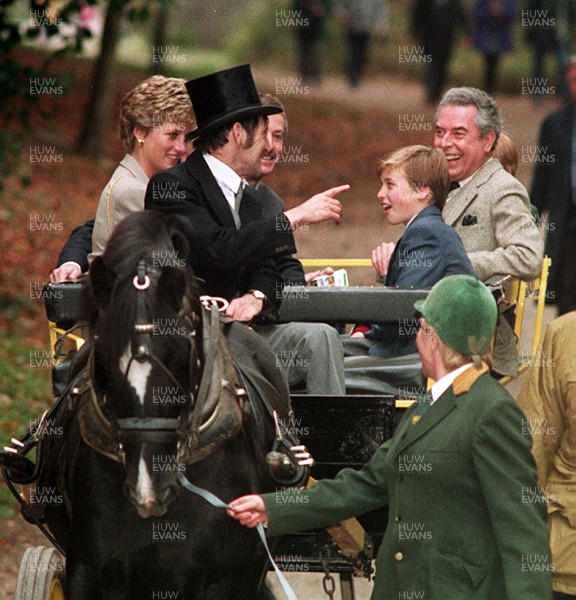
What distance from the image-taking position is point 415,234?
686 centimetres

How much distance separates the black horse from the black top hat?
1.04 metres

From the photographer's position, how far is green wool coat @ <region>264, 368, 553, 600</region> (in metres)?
4.72

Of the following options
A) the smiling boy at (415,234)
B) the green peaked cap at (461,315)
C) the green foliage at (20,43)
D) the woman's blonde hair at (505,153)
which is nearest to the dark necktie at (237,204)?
the smiling boy at (415,234)

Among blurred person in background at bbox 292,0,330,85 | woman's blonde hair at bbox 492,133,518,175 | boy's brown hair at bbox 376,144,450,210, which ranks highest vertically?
boy's brown hair at bbox 376,144,450,210

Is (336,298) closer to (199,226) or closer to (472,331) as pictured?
(199,226)

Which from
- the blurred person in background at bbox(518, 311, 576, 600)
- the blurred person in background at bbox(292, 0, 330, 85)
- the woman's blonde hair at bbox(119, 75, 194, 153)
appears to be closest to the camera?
the blurred person in background at bbox(518, 311, 576, 600)

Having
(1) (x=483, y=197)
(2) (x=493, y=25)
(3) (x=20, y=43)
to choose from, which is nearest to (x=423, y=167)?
(1) (x=483, y=197)

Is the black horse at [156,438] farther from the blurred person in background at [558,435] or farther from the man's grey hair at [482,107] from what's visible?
the man's grey hair at [482,107]

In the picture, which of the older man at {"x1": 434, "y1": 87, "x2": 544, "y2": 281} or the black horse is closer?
the black horse

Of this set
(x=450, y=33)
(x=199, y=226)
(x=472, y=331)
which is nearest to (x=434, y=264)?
(x=199, y=226)

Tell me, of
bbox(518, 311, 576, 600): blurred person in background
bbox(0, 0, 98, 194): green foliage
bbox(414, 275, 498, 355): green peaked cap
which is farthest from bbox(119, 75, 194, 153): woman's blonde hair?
bbox(0, 0, 98, 194): green foliage

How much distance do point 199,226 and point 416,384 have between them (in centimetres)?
136

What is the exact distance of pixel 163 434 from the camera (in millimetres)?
4844

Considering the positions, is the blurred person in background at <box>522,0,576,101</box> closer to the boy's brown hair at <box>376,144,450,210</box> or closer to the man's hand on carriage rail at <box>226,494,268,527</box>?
the boy's brown hair at <box>376,144,450,210</box>
